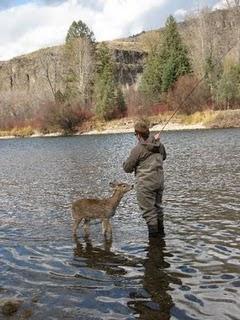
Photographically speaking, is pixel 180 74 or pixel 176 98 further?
pixel 180 74

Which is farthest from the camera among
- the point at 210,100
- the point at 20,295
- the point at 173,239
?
the point at 210,100

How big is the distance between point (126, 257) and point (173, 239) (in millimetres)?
1650

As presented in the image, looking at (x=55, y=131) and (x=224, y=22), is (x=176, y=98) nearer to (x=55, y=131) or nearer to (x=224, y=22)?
(x=55, y=131)

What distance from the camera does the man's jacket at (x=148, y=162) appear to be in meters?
11.1

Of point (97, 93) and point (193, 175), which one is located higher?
point (97, 93)

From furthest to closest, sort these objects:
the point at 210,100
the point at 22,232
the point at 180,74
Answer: the point at 180,74 → the point at 210,100 → the point at 22,232

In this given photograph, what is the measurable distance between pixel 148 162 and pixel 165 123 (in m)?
57.2

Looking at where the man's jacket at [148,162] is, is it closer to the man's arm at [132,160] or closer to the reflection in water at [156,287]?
the man's arm at [132,160]

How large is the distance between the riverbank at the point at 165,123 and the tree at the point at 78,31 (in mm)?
25775

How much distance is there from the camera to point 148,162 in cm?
1118

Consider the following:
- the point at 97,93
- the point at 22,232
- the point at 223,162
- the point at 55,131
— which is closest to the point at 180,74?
the point at 97,93

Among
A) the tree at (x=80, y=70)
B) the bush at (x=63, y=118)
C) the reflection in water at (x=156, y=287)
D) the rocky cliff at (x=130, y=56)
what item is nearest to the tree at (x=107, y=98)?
the bush at (x=63, y=118)

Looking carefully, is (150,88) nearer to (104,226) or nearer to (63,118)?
(63,118)

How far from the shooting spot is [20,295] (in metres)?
→ 8.57
